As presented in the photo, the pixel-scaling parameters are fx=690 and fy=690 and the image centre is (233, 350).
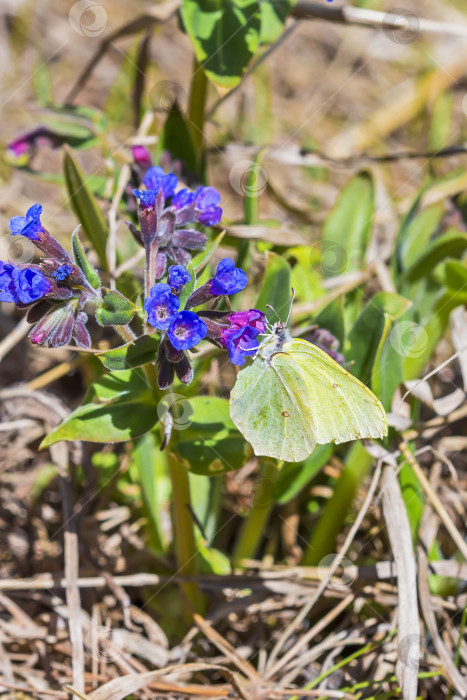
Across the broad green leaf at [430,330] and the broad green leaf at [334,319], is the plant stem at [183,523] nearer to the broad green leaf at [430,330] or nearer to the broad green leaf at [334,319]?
the broad green leaf at [334,319]

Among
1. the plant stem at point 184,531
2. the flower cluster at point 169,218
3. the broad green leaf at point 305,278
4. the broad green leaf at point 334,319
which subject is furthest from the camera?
the broad green leaf at point 305,278

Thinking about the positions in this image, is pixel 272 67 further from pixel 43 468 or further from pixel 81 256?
pixel 81 256

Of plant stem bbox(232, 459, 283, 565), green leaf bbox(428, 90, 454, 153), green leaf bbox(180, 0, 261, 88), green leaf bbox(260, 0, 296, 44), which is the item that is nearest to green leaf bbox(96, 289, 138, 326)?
plant stem bbox(232, 459, 283, 565)

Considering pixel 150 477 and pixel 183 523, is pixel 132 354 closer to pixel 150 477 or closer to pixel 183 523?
pixel 183 523

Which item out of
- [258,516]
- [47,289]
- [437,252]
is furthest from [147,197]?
[437,252]

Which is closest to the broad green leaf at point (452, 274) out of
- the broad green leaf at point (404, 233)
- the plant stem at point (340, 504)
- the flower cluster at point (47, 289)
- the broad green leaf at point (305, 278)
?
the broad green leaf at point (404, 233)

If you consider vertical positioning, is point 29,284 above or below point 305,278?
below
